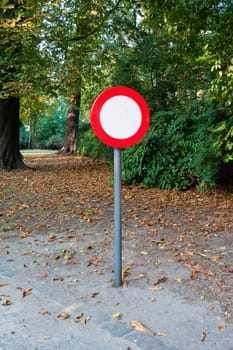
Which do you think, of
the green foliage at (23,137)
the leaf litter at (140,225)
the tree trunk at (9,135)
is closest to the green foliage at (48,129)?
the green foliage at (23,137)

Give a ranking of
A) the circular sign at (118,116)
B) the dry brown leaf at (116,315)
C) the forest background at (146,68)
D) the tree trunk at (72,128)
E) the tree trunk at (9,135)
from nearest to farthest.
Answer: the dry brown leaf at (116,315), the circular sign at (118,116), the forest background at (146,68), the tree trunk at (9,135), the tree trunk at (72,128)

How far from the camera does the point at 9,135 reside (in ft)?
43.8

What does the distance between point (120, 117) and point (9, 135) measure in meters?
Result: 10.5

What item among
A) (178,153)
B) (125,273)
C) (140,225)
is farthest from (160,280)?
(178,153)

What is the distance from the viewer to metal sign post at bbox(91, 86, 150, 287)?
3430mm

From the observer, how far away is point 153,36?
12.0m

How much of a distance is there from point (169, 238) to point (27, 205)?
329 centimetres

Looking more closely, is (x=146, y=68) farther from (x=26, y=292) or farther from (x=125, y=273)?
(x=26, y=292)

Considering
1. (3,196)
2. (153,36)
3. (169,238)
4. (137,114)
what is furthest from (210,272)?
(153,36)

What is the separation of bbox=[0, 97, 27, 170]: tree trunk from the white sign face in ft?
33.4

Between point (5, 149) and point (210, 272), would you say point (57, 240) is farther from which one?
point (5, 149)

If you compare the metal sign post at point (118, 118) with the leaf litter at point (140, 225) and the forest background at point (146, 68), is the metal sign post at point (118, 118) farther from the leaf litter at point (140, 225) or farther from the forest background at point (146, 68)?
the forest background at point (146, 68)

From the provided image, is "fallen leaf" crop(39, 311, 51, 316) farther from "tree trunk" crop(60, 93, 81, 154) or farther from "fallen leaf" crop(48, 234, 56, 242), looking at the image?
"tree trunk" crop(60, 93, 81, 154)

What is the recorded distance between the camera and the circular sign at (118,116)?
3430 mm
